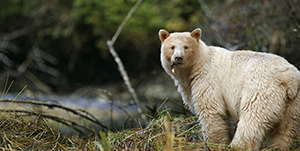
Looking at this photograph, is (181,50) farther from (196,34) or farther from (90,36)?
(90,36)

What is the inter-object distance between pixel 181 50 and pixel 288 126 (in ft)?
4.67

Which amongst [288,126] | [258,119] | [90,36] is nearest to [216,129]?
[258,119]

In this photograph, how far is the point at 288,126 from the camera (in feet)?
9.75

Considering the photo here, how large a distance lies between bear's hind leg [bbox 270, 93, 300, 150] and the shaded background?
352 cm

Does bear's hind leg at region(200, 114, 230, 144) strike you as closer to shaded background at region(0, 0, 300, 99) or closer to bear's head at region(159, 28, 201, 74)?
bear's head at region(159, 28, 201, 74)

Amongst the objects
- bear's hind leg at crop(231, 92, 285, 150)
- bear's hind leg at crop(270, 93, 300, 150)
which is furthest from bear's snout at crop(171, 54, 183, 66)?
bear's hind leg at crop(270, 93, 300, 150)

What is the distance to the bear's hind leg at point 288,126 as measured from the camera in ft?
9.60

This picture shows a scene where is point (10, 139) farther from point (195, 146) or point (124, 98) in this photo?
→ point (124, 98)

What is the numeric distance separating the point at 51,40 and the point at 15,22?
1374 mm

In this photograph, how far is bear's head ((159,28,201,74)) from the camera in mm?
3287

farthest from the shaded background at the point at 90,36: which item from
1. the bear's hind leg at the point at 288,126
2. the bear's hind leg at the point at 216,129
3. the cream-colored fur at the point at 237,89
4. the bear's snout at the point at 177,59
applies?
the bear's hind leg at the point at 288,126

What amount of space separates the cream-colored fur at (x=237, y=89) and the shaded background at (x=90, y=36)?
2.98 m

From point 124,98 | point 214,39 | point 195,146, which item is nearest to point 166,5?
point 214,39

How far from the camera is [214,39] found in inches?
253
